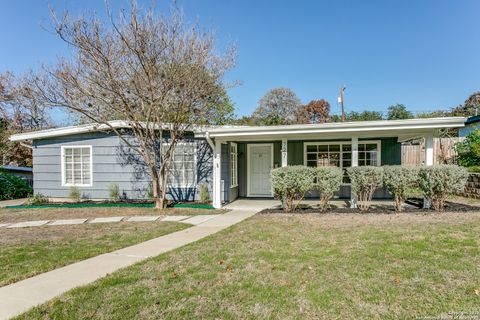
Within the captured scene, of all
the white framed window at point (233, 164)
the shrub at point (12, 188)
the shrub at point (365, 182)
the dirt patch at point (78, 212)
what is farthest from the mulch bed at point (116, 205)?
the shrub at point (365, 182)

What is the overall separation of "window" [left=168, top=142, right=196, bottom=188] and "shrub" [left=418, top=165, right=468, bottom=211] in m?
7.09

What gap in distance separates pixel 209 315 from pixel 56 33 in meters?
8.30

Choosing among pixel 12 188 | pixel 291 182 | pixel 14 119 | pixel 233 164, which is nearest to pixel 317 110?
pixel 233 164

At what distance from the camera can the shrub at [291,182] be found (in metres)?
7.74

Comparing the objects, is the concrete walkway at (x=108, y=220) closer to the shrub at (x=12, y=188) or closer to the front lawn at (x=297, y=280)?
the front lawn at (x=297, y=280)

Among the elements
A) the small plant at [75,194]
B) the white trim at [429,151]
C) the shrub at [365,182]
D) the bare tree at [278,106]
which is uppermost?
the bare tree at [278,106]

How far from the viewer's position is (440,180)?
24.3 ft

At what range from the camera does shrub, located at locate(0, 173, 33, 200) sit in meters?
12.4

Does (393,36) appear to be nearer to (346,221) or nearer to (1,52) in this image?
(346,221)

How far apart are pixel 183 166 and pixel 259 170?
2996 mm

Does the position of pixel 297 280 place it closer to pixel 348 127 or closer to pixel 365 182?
pixel 365 182

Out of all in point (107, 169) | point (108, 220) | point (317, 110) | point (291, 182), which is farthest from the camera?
point (317, 110)

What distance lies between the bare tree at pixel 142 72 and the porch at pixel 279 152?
1391 mm

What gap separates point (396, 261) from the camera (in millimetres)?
3877
